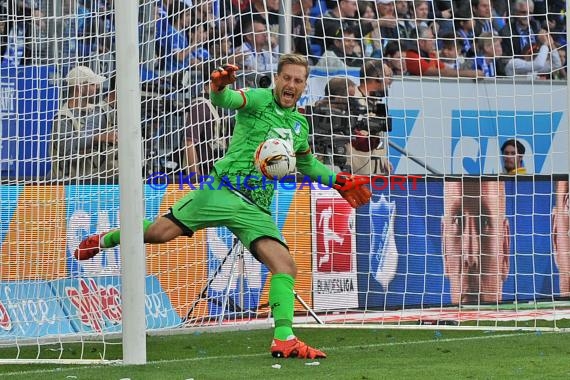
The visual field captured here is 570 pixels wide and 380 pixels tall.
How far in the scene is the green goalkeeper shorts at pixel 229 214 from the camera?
8.09m

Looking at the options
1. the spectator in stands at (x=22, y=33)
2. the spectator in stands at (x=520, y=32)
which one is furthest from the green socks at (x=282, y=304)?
the spectator in stands at (x=520, y=32)

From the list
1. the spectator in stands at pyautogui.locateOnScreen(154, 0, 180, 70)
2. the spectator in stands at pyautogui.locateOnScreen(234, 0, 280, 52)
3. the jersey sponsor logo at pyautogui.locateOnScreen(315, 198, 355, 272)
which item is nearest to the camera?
the spectator in stands at pyautogui.locateOnScreen(154, 0, 180, 70)

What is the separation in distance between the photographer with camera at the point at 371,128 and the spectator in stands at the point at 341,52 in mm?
465

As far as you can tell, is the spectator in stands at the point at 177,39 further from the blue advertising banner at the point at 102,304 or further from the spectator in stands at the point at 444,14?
the spectator in stands at the point at 444,14

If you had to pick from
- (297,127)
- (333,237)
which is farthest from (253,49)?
(297,127)

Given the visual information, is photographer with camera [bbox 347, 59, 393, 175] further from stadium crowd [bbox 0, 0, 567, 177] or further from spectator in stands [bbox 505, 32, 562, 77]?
spectator in stands [bbox 505, 32, 562, 77]

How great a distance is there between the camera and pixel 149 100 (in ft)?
34.6

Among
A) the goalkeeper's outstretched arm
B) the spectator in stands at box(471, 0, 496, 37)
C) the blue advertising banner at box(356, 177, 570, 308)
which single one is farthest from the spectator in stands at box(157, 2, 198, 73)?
the spectator in stands at box(471, 0, 496, 37)

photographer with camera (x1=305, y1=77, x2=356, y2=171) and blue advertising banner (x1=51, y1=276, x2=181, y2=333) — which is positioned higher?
photographer with camera (x1=305, y1=77, x2=356, y2=171)

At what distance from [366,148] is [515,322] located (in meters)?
2.50

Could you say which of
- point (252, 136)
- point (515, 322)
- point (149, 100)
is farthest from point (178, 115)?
point (515, 322)

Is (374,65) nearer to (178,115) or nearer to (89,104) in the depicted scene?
(178,115)

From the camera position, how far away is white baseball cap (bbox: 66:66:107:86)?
984cm

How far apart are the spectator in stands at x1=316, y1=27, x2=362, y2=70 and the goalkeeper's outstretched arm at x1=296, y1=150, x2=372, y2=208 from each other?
180 inches
